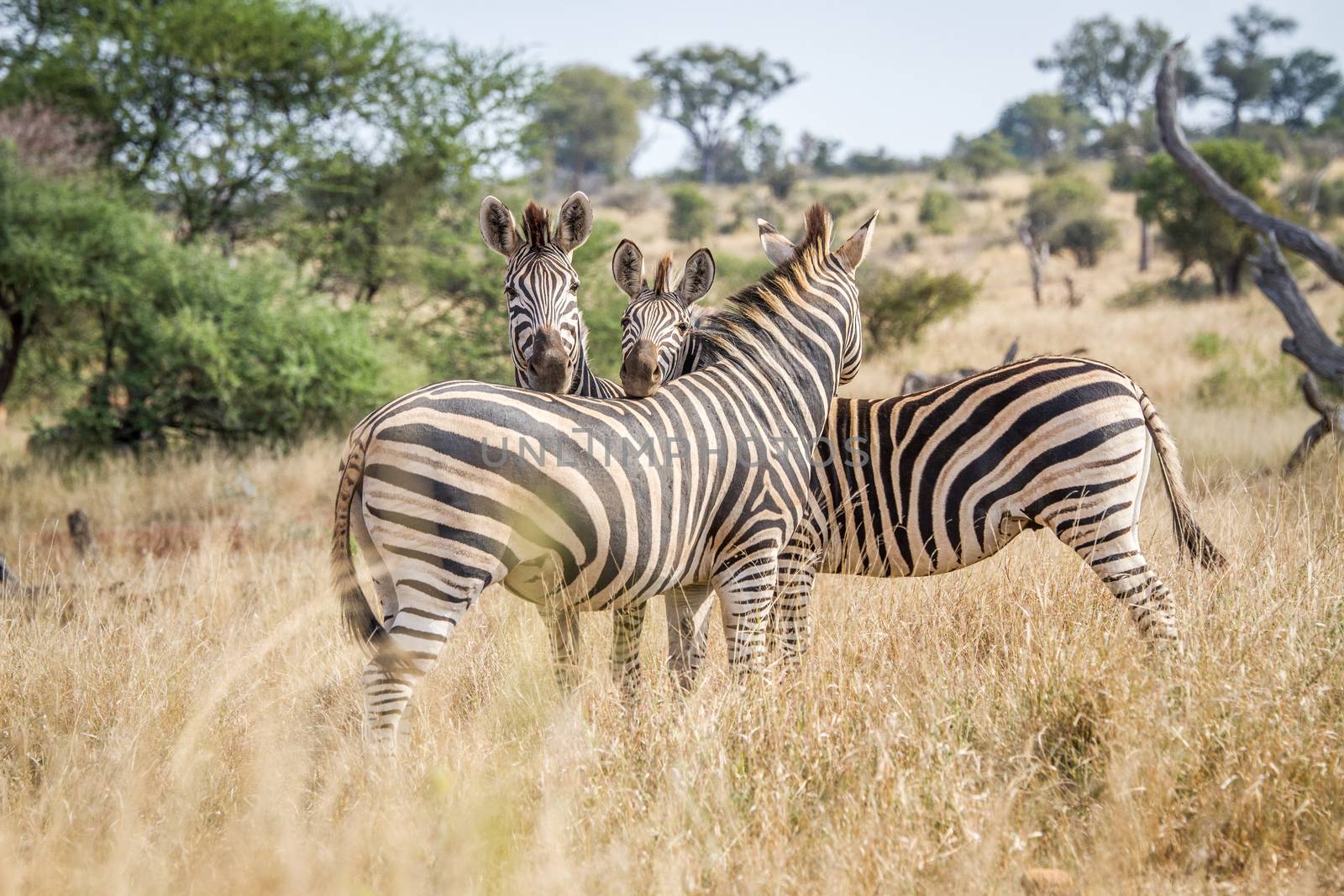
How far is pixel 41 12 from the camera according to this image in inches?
579

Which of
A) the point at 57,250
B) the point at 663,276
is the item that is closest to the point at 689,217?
the point at 57,250

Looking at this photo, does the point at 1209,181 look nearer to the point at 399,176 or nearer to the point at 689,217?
the point at 399,176

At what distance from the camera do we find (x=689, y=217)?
3666 centimetres

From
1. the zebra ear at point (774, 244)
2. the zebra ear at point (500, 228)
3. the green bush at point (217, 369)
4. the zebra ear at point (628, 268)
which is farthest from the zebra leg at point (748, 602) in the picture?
the green bush at point (217, 369)

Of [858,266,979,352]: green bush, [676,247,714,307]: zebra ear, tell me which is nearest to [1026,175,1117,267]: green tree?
[858,266,979,352]: green bush

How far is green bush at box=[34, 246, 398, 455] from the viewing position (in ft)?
39.0

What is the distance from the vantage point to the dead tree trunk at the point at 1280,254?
28.7 ft

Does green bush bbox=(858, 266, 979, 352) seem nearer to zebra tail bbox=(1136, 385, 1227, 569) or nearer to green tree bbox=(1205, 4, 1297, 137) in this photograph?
zebra tail bbox=(1136, 385, 1227, 569)

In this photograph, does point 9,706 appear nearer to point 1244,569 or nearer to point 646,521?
point 646,521

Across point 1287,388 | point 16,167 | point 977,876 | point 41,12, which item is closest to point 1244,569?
point 977,876

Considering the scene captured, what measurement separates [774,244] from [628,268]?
37.5 inches

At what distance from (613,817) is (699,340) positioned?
74.7 inches

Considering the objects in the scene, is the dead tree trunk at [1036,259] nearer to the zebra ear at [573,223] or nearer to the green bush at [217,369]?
the green bush at [217,369]

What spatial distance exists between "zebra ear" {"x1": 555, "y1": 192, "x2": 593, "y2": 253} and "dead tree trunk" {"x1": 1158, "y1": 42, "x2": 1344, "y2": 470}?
6.32 meters
